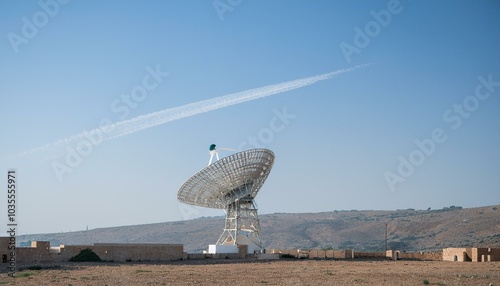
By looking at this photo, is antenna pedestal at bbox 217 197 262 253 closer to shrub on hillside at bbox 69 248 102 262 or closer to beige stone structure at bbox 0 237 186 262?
beige stone structure at bbox 0 237 186 262

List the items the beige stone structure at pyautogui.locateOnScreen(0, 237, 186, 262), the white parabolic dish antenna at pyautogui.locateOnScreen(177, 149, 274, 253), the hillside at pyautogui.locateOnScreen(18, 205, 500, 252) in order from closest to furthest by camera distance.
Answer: the beige stone structure at pyautogui.locateOnScreen(0, 237, 186, 262) < the white parabolic dish antenna at pyautogui.locateOnScreen(177, 149, 274, 253) < the hillside at pyautogui.locateOnScreen(18, 205, 500, 252)

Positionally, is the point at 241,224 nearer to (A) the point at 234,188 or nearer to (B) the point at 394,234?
(A) the point at 234,188

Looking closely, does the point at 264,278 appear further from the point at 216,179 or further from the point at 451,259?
the point at 451,259

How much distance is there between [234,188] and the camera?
2781 inches

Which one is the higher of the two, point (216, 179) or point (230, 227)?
point (216, 179)

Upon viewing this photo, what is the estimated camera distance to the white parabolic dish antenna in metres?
64.9

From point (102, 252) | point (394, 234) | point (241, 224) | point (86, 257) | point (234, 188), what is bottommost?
point (394, 234)

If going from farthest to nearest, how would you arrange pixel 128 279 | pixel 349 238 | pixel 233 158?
pixel 349 238 → pixel 233 158 → pixel 128 279

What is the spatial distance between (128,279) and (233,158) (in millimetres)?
30572

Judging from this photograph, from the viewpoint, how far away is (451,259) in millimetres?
71625

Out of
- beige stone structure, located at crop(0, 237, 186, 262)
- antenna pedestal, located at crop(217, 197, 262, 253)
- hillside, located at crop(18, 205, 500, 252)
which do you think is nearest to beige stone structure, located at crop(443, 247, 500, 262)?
antenna pedestal, located at crop(217, 197, 262, 253)

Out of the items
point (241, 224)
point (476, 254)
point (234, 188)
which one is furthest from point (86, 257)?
point (476, 254)

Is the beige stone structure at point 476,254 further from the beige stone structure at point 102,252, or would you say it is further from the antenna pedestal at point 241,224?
the beige stone structure at point 102,252

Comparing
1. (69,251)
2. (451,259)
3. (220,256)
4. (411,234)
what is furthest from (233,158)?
(411,234)
